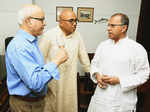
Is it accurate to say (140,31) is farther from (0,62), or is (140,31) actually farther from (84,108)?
(0,62)

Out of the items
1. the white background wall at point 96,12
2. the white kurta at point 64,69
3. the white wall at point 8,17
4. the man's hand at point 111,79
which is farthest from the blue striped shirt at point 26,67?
the white background wall at point 96,12

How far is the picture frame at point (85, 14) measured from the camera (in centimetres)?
329

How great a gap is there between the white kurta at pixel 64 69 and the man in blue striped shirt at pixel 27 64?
72cm

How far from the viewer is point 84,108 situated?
279 cm

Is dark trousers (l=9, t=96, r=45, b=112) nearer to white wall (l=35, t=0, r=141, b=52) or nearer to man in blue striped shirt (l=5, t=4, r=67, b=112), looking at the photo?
man in blue striped shirt (l=5, t=4, r=67, b=112)

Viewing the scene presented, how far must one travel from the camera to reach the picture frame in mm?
3287

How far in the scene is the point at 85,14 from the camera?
3.32m

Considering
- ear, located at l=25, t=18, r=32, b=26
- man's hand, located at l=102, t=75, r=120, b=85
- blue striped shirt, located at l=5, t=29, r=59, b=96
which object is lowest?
man's hand, located at l=102, t=75, r=120, b=85

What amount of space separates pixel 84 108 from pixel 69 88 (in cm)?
78

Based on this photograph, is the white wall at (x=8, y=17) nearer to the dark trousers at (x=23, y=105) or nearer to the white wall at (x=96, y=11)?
the white wall at (x=96, y=11)

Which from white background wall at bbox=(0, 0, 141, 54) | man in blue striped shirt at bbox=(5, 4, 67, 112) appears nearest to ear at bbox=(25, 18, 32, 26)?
man in blue striped shirt at bbox=(5, 4, 67, 112)

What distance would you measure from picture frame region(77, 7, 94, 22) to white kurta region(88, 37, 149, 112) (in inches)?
65.8

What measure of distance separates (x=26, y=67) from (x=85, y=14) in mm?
2461

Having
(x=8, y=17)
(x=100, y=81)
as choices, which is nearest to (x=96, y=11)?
(x=8, y=17)
